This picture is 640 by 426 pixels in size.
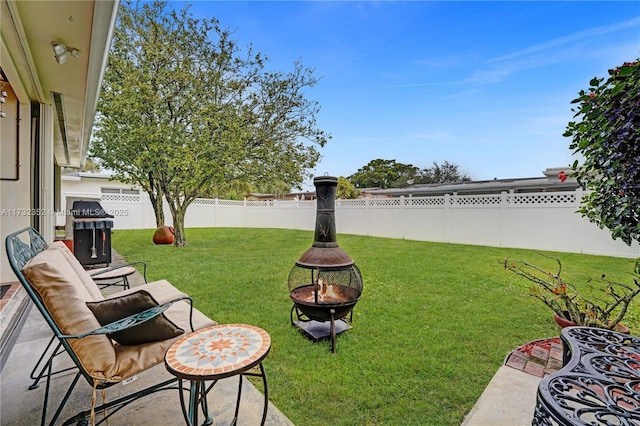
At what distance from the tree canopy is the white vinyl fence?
14954 mm

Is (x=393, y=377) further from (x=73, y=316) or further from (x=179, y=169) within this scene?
(x=179, y=169)

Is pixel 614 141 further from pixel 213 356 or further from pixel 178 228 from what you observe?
pixel 178 228

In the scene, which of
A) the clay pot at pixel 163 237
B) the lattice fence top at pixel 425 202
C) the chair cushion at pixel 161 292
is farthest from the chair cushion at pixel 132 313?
the lattice fence top at pixel 425 202

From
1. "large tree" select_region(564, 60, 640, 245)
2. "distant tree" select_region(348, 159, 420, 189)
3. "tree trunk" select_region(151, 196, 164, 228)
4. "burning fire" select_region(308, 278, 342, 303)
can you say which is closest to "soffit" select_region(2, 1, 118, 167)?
"burning fire" select_region(308, 278, 342, 303)

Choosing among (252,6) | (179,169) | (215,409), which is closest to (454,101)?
(252,6)

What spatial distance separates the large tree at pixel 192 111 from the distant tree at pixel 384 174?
21.2 metres

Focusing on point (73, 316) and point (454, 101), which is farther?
point (454, 101)

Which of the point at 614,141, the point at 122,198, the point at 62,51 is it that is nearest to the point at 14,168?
the point at 62,51

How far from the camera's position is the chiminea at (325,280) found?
2785 millimetres

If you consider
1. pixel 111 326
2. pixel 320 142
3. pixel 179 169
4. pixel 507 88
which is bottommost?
pixel 111 326

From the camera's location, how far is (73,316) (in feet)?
4.97

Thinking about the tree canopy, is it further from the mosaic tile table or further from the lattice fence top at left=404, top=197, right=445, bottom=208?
the mosaic tile table

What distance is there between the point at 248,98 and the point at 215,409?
889cm

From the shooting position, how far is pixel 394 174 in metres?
30.2
